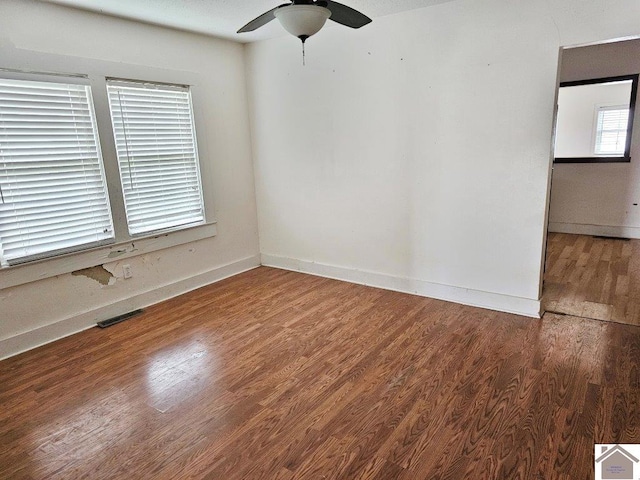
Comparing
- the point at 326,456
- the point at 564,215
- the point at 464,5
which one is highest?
the point at 464,5

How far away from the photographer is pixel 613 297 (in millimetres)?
3555

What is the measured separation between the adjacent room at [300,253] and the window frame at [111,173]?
0.7 inches

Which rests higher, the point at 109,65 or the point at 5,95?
the point at 109,65

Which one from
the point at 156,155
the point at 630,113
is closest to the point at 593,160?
the point at 630,113

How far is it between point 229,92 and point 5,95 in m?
2.12

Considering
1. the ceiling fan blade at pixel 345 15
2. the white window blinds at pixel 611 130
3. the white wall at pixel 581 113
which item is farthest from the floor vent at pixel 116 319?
the white window blinds at pixel 611 130

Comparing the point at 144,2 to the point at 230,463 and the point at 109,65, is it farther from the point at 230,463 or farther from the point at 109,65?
the point at 230,463

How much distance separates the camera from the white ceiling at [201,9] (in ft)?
9.89

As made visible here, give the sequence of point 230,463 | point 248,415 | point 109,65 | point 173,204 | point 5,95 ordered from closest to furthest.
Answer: point 230,463 < point 248,415 < point 5,95 < point 109,65 < point 173,204

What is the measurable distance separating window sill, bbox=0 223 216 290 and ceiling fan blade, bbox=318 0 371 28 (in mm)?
2537

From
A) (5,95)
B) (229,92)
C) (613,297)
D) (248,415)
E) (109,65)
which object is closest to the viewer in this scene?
(248,415)

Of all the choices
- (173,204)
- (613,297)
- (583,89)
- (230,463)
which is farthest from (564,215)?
(230,463)

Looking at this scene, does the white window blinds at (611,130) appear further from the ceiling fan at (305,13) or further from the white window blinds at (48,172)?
the white window blinds at (48,172)

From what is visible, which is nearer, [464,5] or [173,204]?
[464,5]
